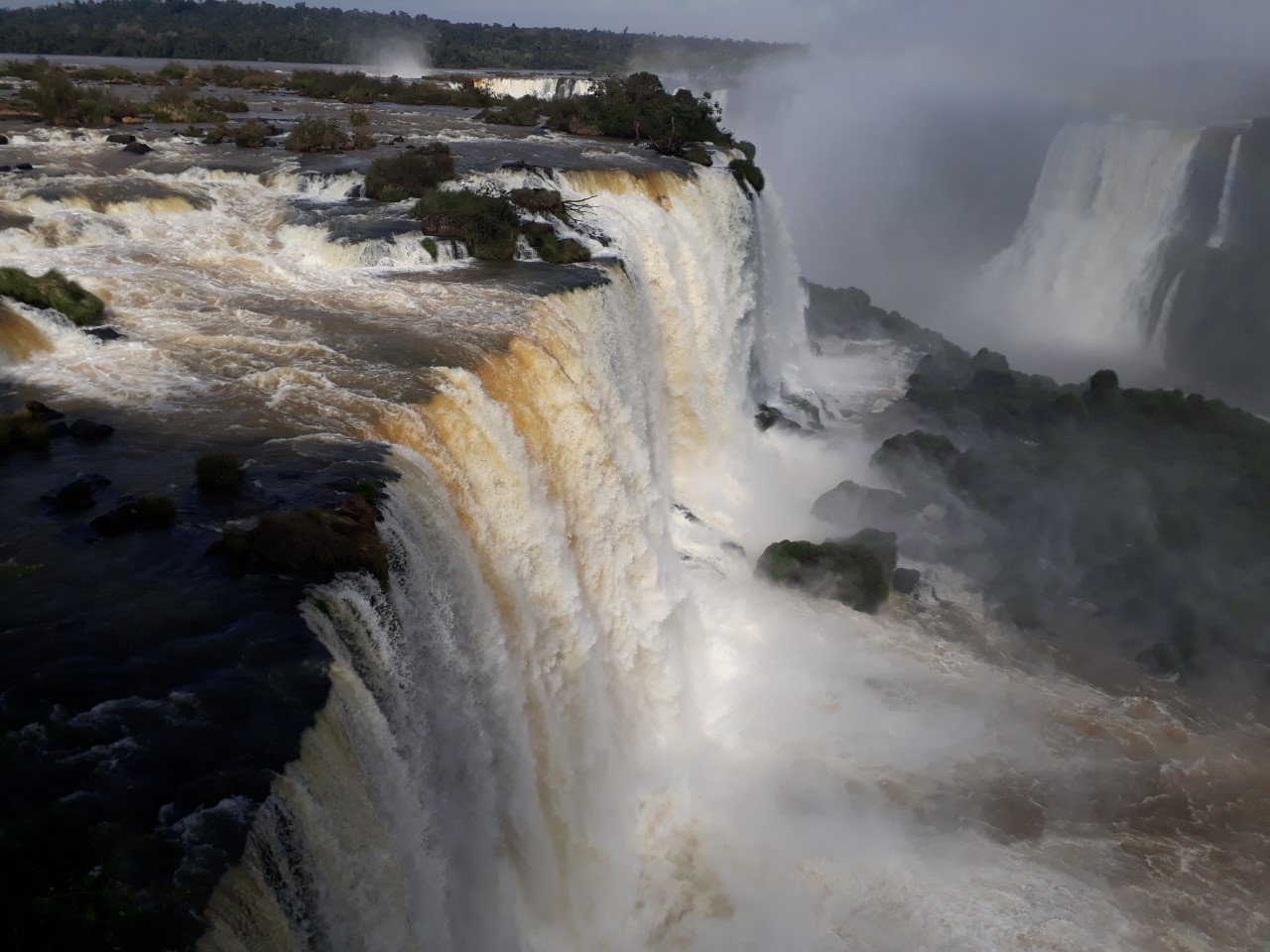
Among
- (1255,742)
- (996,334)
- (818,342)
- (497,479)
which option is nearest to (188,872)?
(497,479)

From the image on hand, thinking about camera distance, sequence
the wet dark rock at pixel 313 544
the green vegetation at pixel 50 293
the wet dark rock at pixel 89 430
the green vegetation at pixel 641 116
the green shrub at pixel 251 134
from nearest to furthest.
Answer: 1. the wet dark rock at pixel 313 544
2. the wet dark rock at pixel 89 430
3. the green vegetation at pixel 50 293
4. the green shrub at pixel 251 134
5. the green vegetation at pixel 641 116

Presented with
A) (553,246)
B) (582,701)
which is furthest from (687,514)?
(582,701)

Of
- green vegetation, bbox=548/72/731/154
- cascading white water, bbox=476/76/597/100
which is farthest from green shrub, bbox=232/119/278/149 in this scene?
cascading white water, bbox=476/76/597/100

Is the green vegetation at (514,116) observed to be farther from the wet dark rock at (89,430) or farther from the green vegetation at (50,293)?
the wet dark rock at (89,430)

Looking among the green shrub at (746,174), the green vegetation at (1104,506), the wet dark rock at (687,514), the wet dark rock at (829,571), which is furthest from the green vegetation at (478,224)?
the green vegetation at (1104,506)

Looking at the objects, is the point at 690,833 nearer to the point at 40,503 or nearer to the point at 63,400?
the point at 40,503

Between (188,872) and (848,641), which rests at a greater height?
(188,872)

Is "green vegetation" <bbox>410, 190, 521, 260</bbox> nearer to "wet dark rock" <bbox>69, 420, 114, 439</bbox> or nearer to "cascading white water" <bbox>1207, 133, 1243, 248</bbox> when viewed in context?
"wet dark rock" <bbox>69, 420, 114, 439</bbox>
